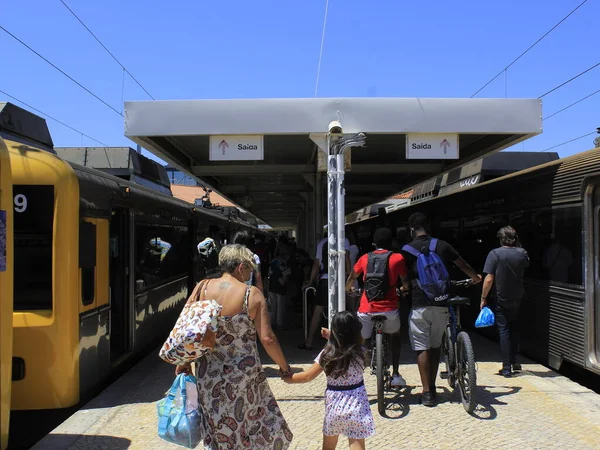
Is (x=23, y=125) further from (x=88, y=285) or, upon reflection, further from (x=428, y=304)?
(x=428, y=304)

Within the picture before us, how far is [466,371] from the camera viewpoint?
Result: 16.4 feet

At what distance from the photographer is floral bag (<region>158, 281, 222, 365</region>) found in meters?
2.94

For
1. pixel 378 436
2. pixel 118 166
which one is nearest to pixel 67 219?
pixel 378 436

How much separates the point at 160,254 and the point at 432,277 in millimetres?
4812

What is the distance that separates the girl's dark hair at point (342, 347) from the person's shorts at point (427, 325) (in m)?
2.00

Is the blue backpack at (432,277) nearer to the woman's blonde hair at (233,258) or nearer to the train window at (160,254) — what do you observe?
the woman's blonde hair at (233,258)

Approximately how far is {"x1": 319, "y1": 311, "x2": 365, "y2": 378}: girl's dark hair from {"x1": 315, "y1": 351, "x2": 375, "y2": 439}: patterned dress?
0.05 meters

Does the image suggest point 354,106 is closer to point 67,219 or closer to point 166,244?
point 67,219

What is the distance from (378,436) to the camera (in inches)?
177

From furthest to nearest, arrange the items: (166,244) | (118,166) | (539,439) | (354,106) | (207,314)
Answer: (118,166), (166,244), (354,106), (539,439), (207,314)

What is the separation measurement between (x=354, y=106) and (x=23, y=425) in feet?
16.0

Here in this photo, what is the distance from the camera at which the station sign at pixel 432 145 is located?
6.68m

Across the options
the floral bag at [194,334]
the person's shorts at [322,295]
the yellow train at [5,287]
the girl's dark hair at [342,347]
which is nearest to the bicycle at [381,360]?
the girl's dark hair at [342,347]

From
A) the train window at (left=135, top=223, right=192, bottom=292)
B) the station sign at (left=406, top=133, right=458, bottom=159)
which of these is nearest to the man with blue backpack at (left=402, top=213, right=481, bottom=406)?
the station sign at (left=406, top=133, right=458, bottom=159)
